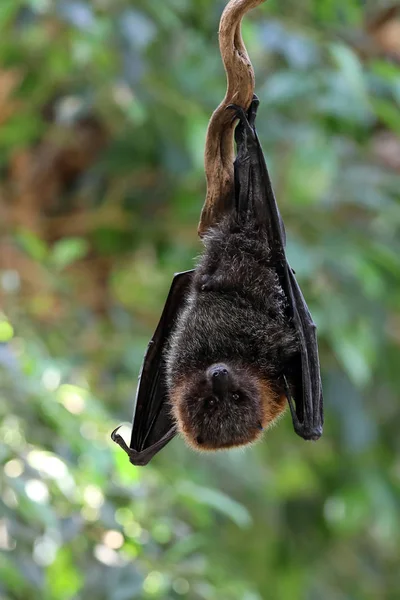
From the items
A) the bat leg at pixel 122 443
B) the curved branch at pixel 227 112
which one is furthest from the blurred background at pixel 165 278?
the curved branch at pixel 227 112

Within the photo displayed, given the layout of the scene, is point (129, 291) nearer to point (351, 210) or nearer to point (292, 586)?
point (351, 210)

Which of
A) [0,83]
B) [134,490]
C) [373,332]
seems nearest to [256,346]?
[134,490]

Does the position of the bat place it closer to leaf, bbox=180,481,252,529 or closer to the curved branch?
the curved branch

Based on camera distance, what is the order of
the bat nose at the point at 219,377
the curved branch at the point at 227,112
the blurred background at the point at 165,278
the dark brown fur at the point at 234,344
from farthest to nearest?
→ the blurred background at the point at 165,278, the dark brown fur at the point at 234,344, the bat nose at the point at 219,377, the curved branch at the point at 227,112

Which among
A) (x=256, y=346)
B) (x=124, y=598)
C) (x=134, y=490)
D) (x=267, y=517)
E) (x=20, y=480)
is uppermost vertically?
(x=256, y=346)

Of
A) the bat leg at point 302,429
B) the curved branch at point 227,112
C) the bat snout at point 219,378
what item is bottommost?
the bat leg at point 302,429

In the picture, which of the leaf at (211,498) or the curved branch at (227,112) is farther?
the leaf at (211,498)

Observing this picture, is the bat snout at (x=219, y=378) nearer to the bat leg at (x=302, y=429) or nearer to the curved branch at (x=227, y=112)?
the bat leg at (x=302, y=429)

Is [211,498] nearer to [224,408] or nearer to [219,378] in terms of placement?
[224,408]
